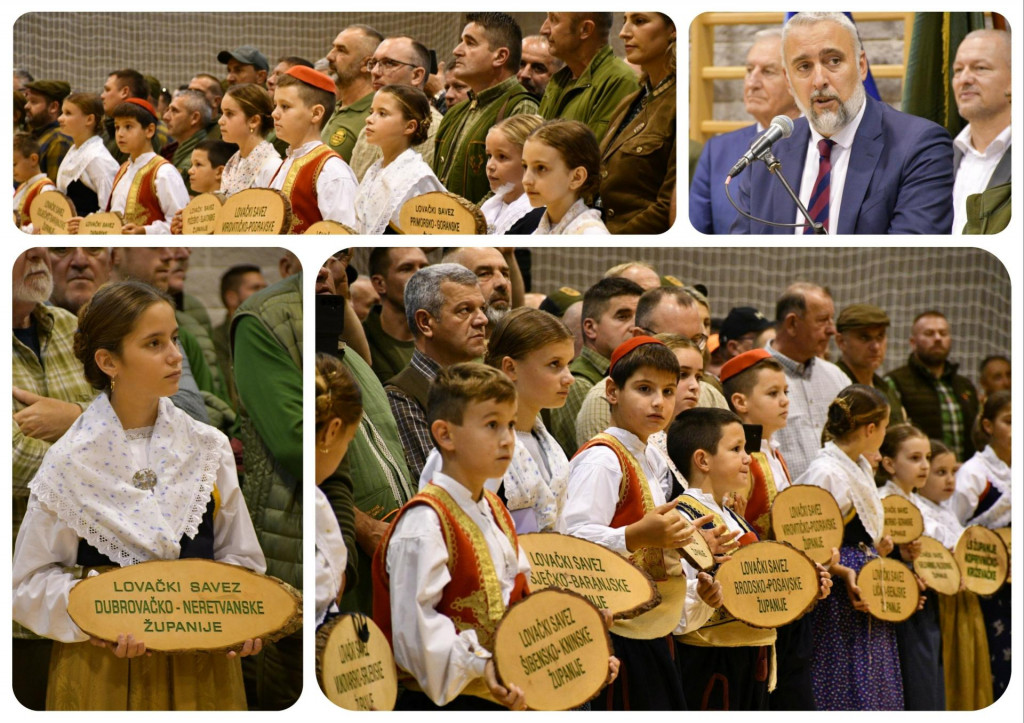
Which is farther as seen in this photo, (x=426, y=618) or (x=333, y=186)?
(x=333, y=186)

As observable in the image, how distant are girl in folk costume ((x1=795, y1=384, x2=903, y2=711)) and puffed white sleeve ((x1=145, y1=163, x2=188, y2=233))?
152cm

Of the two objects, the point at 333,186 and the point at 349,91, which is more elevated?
the point at 349,91

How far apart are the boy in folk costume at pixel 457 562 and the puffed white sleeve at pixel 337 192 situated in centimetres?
46

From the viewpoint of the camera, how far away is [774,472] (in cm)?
291

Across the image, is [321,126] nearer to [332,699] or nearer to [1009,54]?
[332,699]

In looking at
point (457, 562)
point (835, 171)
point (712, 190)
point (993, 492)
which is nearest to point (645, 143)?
point (712, 190)

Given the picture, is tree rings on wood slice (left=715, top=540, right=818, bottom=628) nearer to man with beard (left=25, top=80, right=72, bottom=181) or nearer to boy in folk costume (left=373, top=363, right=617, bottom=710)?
boy in folk costume (left=373, top=363, right=617, bottom=710)

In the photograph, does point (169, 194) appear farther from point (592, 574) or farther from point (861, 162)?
point (861, 162)

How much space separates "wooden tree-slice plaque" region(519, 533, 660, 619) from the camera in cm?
267

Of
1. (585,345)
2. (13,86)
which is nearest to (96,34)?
(13,86)

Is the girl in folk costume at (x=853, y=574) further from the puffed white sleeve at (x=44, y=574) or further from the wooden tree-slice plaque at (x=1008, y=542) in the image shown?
the puffed white sleeve at (x=44, y=574)

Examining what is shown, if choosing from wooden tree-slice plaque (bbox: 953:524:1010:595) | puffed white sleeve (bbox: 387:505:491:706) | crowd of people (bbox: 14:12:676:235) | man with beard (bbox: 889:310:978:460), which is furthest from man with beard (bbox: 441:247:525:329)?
wooden tree-slice plaque (bbox: 953:524:1010:595)

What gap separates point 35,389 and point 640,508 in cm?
127

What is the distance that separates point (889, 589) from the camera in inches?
115
